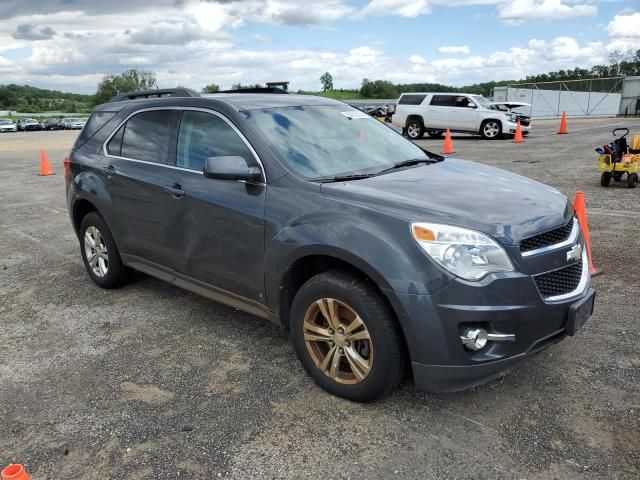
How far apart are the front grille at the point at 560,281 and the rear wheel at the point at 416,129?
19.4 metres

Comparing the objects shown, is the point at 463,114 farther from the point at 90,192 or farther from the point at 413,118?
the point at 90,192

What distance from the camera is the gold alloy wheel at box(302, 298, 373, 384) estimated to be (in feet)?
10.3

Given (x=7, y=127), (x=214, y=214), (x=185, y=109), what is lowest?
(x=214, y=214)

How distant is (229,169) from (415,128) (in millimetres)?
19518

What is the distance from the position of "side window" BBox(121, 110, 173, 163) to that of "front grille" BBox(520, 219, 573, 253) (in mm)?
2819

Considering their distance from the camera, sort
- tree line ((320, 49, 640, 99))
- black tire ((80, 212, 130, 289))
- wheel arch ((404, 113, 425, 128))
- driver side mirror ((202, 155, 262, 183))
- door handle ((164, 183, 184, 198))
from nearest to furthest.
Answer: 1. driver side mirror ((202, 155, 262, 183))
2. door handle ((164, 183, 184, 198))
3. black tire ((80, 212, 130, 289))
4. wheel arch ((404, 113, 425, 128))
5. tree line ((320, 49, 640, 99))

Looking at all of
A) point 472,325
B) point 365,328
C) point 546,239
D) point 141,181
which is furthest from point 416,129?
point 472,325

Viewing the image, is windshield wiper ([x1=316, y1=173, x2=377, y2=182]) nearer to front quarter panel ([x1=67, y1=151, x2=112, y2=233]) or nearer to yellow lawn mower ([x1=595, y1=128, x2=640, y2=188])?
front quarter panel ([x1=67, y1=151, x2=112, y2=233])

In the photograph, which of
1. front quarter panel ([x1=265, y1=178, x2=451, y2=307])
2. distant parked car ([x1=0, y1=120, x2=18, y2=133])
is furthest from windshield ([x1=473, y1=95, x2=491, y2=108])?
distant parked car ([x1=0, y1=120, x2=18, y2=133])

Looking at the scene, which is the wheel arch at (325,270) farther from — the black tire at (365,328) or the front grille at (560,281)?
the front grille at (560,281)

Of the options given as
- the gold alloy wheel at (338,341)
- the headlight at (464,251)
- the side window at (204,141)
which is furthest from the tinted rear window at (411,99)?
the headlight at (464,251)

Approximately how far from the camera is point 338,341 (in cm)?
323

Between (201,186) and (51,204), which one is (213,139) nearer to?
(201,186)

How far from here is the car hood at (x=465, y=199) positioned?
295 centimetres
